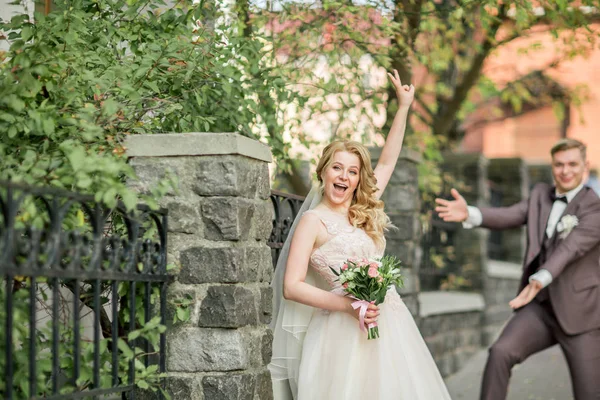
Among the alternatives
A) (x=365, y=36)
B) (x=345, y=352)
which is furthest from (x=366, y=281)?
(x=365, y=36)

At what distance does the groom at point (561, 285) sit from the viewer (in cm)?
591

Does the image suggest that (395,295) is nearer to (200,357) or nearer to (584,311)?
(200,357)

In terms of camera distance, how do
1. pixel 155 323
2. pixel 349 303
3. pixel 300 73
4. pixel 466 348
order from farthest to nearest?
1. pixel 466 348
2. pixel 300 73
3. pixel 349 303
4. pixel 155 323

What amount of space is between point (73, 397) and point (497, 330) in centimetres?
1069

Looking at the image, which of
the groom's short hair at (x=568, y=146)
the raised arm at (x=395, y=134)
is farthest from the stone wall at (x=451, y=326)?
the raised arm at (x=395, y=134)

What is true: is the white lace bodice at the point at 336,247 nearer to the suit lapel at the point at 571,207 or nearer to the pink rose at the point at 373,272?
the pink rose at the point at 373,272

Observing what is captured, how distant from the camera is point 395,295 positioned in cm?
497

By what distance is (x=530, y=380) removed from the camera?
9.55m

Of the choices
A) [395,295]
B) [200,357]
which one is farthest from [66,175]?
[395,295]

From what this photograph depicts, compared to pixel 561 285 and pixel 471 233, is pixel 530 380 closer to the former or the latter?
pixel 471 233

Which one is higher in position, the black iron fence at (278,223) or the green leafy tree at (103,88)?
the green leafy tree at (103,88)

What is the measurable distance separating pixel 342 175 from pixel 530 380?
222 inches

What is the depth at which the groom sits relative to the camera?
5.91 m

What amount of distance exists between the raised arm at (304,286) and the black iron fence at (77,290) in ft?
2.29
